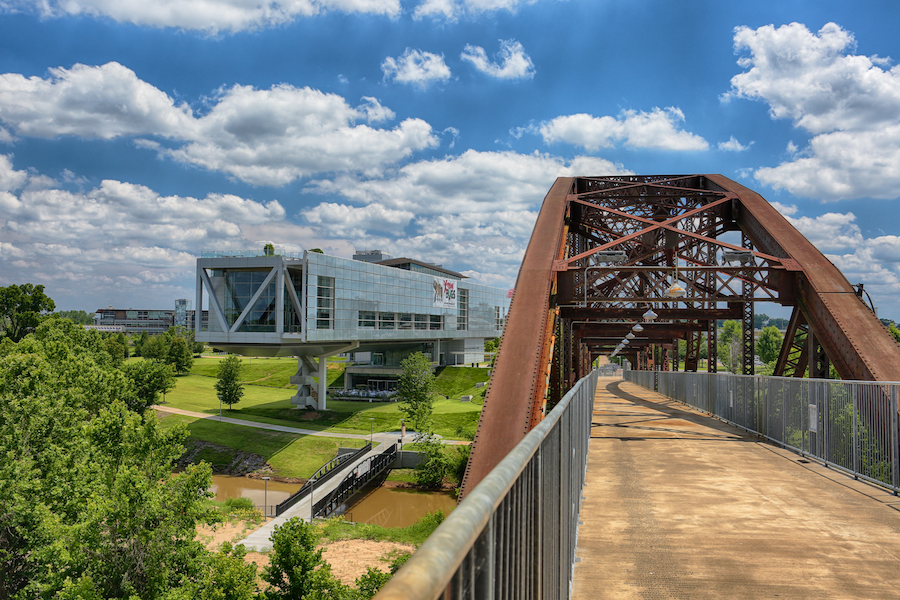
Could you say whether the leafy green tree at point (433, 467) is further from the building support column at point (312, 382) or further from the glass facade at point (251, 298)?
the building support column at point (312, 382)

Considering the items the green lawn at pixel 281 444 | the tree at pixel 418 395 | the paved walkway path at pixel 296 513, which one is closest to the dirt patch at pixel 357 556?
the paved walkway path at pixel 296 513

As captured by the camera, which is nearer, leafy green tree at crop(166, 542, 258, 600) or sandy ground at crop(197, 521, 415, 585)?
leafy green tree at crop(166, 542, 258, 600)

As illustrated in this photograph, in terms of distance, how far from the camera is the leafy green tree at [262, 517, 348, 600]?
18.8m

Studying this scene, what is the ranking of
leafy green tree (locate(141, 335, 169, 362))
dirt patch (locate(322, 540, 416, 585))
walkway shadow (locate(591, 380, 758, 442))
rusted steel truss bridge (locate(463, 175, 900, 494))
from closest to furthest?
rusted steel truss bridge (locate(463, 175, 900, 494)) < walkway shadow (locate(591, 380, 758, 442)) < dirt patch (locate(322, 540, 416, 585)) < leafy green tree (locate(141, 335, 169, 362))

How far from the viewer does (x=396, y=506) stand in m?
39.8

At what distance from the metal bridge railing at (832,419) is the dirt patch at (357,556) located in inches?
740

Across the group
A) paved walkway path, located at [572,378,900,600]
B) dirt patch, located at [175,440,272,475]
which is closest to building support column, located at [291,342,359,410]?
dirt patch, located at [175,440,272,475]

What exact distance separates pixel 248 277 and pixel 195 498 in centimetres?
3842

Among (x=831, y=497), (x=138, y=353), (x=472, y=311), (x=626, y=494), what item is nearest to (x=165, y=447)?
(x=626, y=494)

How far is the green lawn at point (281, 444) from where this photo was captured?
47625 millimetres

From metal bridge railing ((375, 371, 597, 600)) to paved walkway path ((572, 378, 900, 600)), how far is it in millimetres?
1582

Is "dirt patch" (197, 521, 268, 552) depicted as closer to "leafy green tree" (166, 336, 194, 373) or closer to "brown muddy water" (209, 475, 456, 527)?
"brown muddy water" (209, 475, 456, 527)

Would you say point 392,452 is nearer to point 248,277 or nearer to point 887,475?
point 248,277

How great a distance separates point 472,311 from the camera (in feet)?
310
